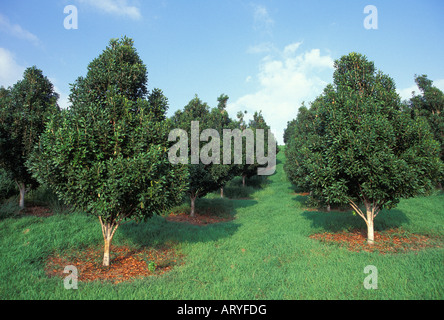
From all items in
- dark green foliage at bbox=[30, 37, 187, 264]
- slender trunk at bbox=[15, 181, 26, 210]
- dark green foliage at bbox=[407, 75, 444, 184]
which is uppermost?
dark green foliage at bbox=[407, 75, 444, 184]

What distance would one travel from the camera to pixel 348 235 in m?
13.5

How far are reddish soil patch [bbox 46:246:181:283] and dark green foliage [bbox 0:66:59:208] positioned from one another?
332 inches

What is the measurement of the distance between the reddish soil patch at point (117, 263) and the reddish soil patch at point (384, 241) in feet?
28.5

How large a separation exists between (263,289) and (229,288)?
1.07m

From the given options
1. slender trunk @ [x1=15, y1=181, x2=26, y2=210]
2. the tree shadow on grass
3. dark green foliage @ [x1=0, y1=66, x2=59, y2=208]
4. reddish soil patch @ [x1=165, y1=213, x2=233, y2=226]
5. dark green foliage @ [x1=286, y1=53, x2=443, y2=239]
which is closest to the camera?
dark green foliage @ [x1=286, y1=53, x2=443, y2=239]

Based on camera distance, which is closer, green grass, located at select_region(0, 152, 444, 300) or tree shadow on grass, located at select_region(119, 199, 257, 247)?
green grass, located at select_region(0, 152, 444, 300)

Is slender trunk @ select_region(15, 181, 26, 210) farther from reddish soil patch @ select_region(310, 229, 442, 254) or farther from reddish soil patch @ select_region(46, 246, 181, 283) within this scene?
reddish soil patch @ select_region(310, 229, 442, 254)

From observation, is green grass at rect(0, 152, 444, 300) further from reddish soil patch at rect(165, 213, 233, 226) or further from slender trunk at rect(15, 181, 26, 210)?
slender trunk at rect(15, 181, 26, 210)

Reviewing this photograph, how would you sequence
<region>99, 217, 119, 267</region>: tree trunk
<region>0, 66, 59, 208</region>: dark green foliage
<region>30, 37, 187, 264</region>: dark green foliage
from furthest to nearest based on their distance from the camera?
<region>0, 66, 59, 208</region>: dark green foliage → <region>99, 217, 119, 267</region>: tree trunk → <region>30, 37, 187, 264</region>: dark green foliage

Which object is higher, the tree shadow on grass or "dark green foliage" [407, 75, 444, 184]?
"dark green foliage" [407, 75, 444, 184]

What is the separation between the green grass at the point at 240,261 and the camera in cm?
672

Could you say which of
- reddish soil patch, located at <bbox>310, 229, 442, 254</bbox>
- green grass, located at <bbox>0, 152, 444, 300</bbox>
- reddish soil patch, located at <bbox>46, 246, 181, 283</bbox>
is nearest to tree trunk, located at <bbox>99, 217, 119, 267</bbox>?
reddish soil patch, located at <bbox>46, 246, 181, 283</bbox>

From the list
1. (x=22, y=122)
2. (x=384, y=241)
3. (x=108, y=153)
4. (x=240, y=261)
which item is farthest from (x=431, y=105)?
(x=22, y=122)

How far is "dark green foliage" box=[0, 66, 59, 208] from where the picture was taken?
15.3 meters
